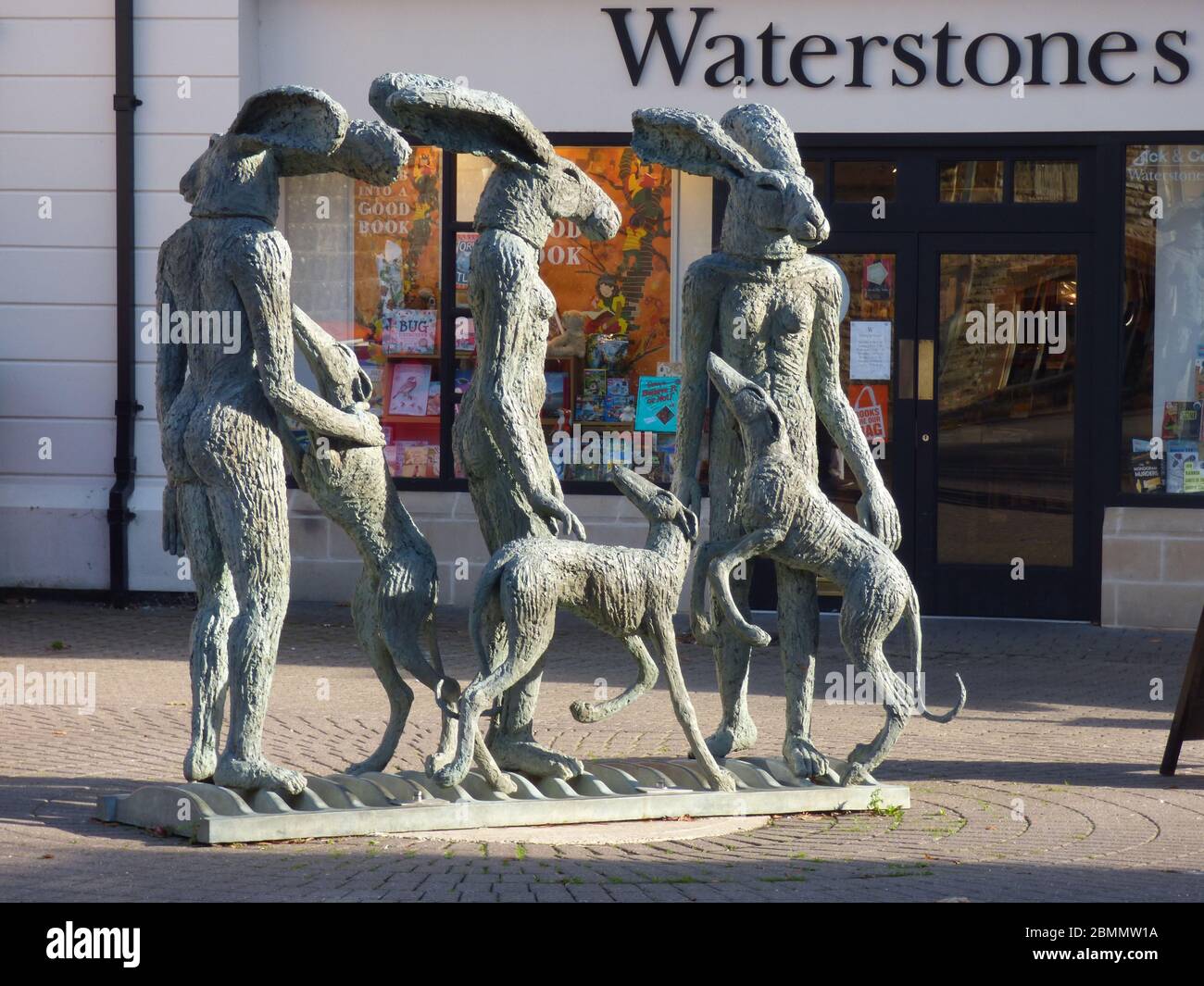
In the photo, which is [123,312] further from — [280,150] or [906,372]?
[280,150]

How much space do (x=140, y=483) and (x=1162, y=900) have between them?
9262mm

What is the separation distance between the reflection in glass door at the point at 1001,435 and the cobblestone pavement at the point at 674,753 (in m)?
0.40

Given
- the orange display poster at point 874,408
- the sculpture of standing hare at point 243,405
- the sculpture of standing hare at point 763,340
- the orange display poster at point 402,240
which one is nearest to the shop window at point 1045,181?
the orange display poster at point 874,408

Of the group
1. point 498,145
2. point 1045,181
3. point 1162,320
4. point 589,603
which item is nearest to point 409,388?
point 1045,181

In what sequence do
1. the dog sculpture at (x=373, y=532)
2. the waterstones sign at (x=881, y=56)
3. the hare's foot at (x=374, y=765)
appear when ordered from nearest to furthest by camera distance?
the dog sculpture at (x=373, y=532)
the hare's foot at (x=374, y=765)
the waterstones sign at (x=881, y=56)

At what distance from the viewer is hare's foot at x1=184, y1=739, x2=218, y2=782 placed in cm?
659

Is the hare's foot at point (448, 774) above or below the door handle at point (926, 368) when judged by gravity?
below

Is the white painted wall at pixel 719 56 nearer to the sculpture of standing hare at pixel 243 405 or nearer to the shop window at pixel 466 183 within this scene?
the shop window at pixel 466 183

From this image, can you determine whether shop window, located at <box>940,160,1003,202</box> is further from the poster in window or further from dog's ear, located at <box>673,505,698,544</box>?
dog's ear, located at <box>673,505,698,544</box>

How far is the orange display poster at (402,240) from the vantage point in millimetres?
13492

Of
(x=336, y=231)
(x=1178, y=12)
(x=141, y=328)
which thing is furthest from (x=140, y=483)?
(x=1178, y=12)

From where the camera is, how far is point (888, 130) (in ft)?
42.5

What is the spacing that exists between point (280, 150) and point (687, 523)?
6.47 ft

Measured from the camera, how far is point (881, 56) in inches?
511
